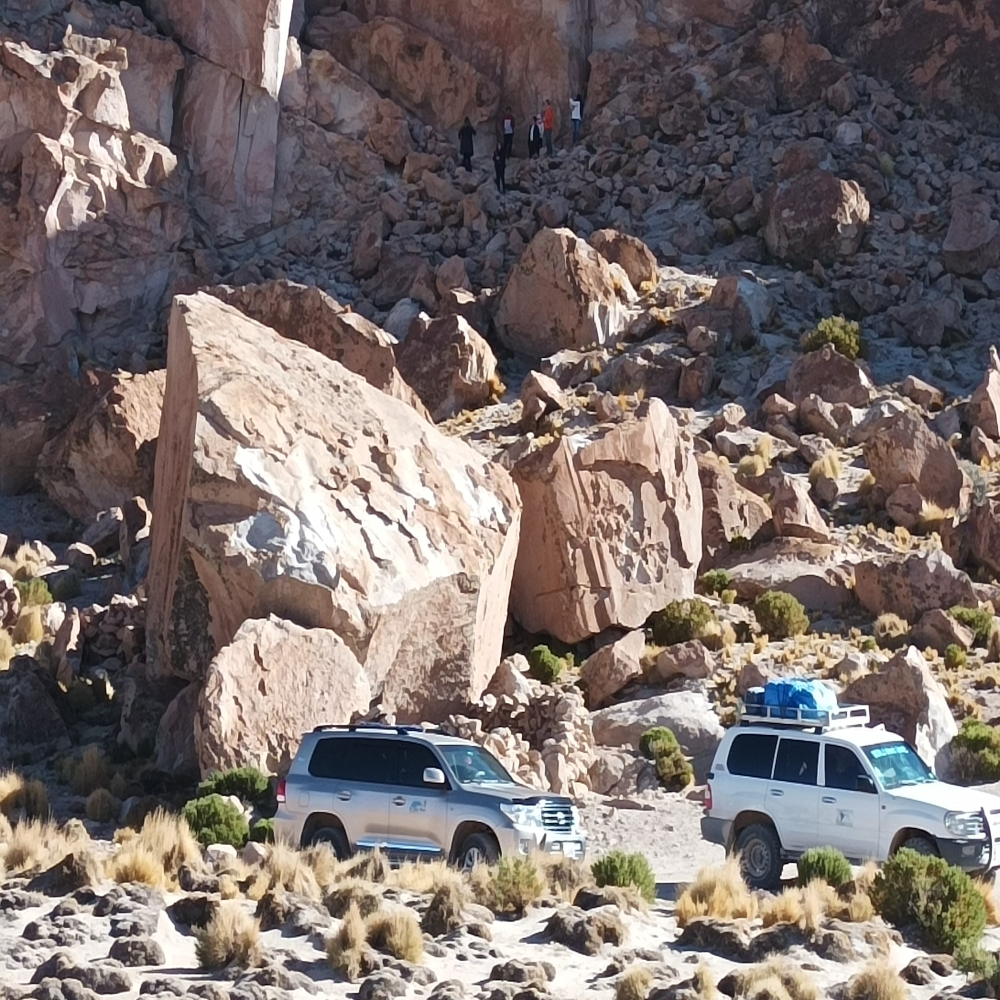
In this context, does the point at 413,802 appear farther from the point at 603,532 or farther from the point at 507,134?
the point at 507,134

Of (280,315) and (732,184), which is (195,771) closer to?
(280,315)

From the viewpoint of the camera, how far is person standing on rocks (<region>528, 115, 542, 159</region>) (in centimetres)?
5922

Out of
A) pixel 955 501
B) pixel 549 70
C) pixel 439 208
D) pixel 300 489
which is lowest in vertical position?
pixel 300 489

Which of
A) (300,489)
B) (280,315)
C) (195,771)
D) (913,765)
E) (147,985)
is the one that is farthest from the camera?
(280,315)

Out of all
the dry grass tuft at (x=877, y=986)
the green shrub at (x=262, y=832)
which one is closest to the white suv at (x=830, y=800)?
the dry grass tuft at (x=877, y=986)

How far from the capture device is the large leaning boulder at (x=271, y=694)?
84.2 ft

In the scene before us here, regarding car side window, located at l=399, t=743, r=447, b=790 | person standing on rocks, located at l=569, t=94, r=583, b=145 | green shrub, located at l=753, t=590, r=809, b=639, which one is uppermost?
person standing on rocks, located at l=569, t=94, r=583, b=145

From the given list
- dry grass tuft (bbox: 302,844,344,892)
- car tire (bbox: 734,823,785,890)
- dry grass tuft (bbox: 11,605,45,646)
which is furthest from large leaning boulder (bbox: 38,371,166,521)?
car tire (bbox: 734,823,785,890)

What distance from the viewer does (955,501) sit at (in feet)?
134

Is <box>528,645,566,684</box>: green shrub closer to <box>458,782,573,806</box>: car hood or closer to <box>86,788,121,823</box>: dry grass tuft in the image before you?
<box>86,788,121,823</box>: dry grass tuft

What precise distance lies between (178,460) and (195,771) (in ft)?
20.3

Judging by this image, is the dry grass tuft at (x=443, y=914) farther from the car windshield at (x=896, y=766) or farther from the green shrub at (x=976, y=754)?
the green shrub at (x=976, y=754)

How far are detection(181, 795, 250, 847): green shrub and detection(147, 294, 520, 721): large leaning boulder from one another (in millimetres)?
4922

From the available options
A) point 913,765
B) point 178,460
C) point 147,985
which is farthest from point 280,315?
point 147,985
